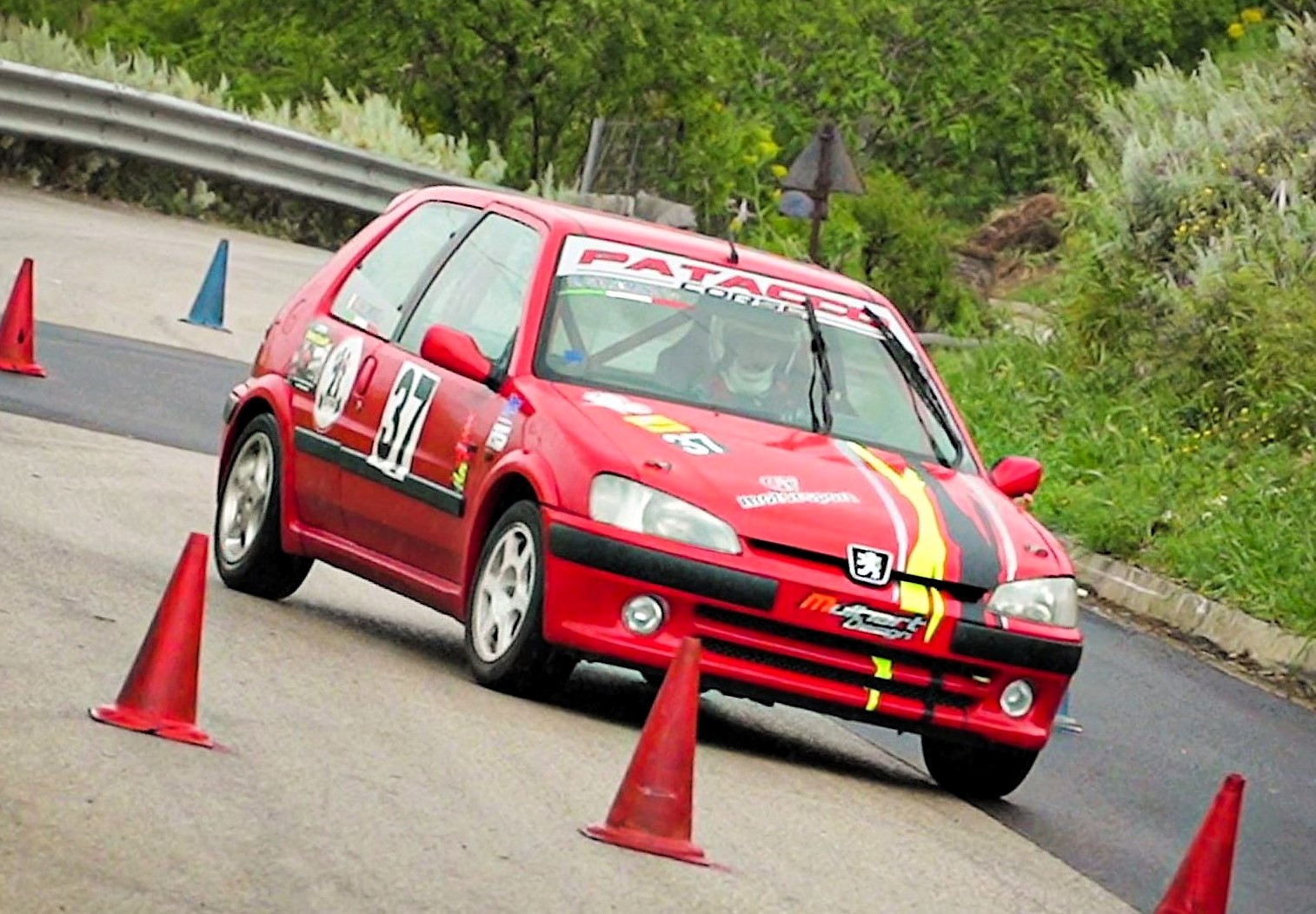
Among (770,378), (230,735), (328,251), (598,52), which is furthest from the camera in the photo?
(598,52)

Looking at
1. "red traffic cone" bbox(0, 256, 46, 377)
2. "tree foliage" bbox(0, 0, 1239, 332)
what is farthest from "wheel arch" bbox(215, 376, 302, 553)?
"tree foliage" bbox(0, 0, 1239, 332)

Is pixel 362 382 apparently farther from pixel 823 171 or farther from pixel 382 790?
pixel 823 171

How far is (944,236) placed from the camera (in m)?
37.5

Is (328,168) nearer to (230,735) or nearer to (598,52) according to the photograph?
(598,52)

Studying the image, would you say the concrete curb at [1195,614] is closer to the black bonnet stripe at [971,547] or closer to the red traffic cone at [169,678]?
the black bonnet stripe at [971,547]

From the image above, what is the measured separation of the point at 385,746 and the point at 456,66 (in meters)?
27.9

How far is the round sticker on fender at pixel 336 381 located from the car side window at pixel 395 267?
0.37 ft

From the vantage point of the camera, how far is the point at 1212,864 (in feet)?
27.1

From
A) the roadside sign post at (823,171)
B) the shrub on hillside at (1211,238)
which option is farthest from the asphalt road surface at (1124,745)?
the roadside sign post at (823,171)

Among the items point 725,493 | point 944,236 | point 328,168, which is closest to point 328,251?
point 328,168

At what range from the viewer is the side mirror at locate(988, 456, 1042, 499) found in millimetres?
11078

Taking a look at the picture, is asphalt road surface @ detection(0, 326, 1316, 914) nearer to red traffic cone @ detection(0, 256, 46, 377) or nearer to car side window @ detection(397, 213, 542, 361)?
red traffic cone @ detection(0, 256, 46, 377)

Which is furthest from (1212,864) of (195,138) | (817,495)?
(195,138)

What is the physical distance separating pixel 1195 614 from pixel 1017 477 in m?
6.92
